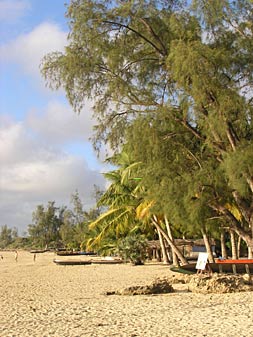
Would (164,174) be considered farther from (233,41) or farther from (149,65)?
(233,41)

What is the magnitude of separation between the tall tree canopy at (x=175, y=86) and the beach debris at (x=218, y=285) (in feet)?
5.72

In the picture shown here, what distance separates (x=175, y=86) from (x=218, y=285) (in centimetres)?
623

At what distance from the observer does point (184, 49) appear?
12328 mm

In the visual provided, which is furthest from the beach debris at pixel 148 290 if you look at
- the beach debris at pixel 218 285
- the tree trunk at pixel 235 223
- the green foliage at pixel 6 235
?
the green foliage at pixel 6 235

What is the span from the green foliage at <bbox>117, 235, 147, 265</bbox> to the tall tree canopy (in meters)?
13.4

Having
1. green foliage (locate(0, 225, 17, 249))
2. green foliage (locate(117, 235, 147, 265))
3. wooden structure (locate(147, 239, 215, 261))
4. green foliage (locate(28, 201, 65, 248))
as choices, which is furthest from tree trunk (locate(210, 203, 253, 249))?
green foliage (locate(0, 225, 17, 249))

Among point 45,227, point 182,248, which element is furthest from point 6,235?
point 182,248

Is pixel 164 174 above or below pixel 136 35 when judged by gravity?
below

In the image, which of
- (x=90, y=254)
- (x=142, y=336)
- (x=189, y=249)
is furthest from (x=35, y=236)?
(x=142, y=336)

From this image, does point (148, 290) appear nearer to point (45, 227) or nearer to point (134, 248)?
point (134, 248)

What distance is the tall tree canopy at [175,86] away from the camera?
12.9m

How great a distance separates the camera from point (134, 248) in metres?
28.8

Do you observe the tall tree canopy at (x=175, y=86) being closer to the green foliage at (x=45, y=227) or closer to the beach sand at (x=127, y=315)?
the beach sand at (x=127, y=315)

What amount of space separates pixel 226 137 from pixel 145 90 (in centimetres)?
312
